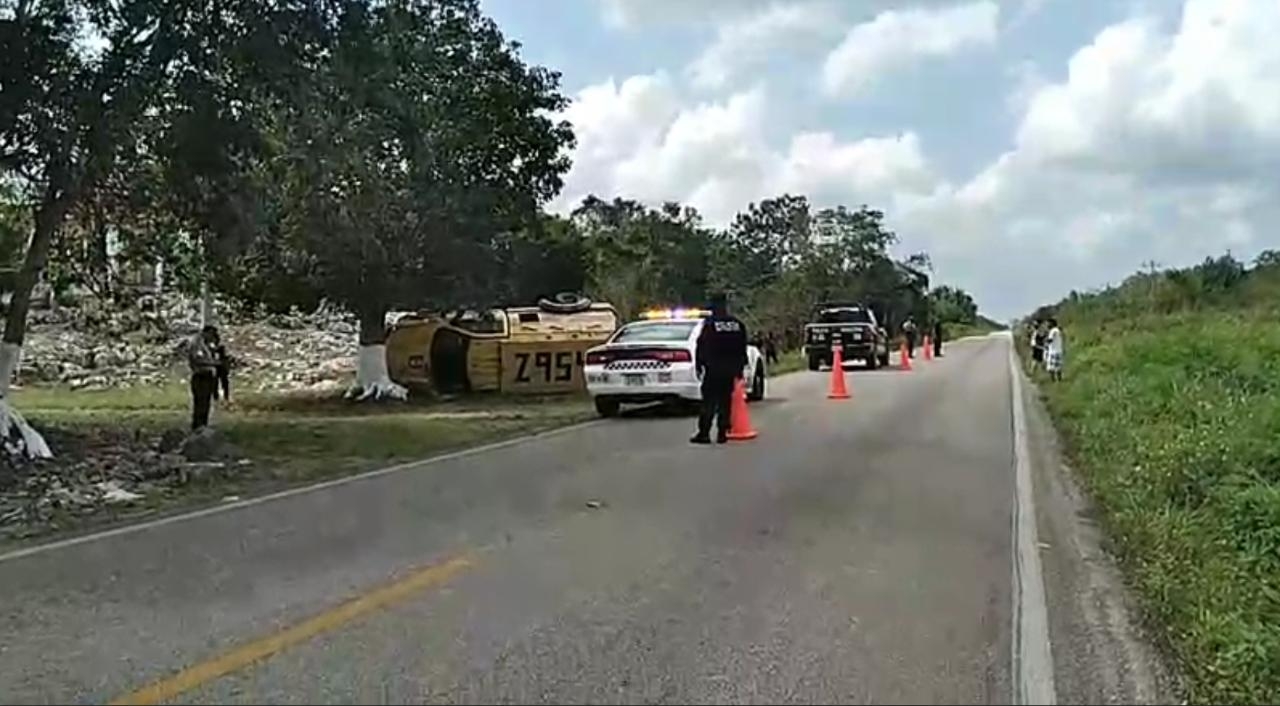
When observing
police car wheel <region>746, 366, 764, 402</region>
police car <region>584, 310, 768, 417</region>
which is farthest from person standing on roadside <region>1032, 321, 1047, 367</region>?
police car <region>584, 310, 768, 417</region>

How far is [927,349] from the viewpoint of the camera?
56250 mm

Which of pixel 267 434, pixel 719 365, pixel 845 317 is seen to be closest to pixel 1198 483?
pixel 719 365

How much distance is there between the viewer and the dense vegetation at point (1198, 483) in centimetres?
681

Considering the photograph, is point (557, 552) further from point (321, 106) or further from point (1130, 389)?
point (1130, 389)

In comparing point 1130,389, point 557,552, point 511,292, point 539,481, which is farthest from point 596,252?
point 557,552

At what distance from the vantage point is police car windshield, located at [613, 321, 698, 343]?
2239cm

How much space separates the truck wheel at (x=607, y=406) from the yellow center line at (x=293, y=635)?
13.5m

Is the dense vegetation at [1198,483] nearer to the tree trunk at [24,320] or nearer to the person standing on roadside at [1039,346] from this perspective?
the person standing on roadside at [1039,346]

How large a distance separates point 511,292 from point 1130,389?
13035mm

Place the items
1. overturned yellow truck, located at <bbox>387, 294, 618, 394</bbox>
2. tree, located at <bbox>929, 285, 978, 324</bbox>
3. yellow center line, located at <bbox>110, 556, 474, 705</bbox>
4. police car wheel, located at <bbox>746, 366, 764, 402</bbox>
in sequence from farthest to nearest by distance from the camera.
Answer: tree, located at <bbox>929, 285, 978, 324</bbox>, overturned yellow truck, located at <bbox>387, 294, 618, 394</bbox>, police car wheel, located at <bbox>746, 366, 764, 402</bbox>, yellow center line, located at <bbox>110, 556, 474, 705</bbox>

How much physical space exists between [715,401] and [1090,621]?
10.0 m

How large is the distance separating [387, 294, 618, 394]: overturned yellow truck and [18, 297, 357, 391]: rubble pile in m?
4.13

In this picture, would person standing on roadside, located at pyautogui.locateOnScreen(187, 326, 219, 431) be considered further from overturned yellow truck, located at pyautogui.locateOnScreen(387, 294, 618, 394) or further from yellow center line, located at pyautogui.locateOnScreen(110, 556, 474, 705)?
yellow center line, located at pyautogui.locateOnScreen(110, 556, 474, 705)

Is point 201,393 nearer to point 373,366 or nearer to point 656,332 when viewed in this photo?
point 656,332
